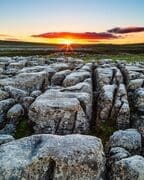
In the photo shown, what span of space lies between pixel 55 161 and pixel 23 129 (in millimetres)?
12291

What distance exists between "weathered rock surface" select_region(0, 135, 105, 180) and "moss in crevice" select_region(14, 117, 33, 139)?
9175 millimetres

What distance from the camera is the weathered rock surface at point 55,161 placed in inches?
923

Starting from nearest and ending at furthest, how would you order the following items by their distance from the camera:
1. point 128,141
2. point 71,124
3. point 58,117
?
1. point 128,141
2. point 71,124
3. point 58,117

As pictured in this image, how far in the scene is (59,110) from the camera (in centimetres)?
3366

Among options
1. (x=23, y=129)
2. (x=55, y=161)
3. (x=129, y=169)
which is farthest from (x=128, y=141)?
(x=23, y=129)

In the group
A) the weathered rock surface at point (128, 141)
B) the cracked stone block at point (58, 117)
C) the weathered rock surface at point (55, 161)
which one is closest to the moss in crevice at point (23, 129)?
the cracked stone block at point (58, 117)

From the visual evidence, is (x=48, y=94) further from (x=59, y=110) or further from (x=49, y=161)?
(x=49, y=161)

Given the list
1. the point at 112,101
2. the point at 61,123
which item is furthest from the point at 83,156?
the point at 112,101

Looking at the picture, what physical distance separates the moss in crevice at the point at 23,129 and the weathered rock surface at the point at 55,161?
917cm

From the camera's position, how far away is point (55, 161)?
23.8 metres

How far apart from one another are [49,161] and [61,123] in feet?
32.1

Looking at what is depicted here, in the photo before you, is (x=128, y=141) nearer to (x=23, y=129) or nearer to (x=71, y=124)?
(x=71, y=124)

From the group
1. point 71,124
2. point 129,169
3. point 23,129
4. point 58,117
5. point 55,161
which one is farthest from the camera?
point 23,129

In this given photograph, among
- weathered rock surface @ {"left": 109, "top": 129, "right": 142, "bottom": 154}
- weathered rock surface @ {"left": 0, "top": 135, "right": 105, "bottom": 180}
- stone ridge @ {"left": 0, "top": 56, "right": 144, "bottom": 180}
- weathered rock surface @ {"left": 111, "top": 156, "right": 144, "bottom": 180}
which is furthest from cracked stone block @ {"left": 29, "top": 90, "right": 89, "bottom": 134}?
weathered rock surface @ {"left": 111, "top": 156, "right": 144, "bottom": 180}
